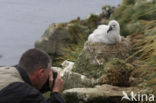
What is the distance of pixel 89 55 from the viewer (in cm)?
592

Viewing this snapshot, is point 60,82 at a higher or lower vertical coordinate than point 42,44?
higher

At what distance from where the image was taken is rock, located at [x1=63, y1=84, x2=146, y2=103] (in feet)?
13.8

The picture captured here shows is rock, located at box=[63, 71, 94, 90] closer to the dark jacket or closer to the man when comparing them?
the man

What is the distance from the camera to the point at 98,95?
427 centimetres

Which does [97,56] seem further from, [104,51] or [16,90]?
[16,90]

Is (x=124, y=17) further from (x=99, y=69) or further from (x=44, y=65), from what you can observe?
(x=44, y=65)

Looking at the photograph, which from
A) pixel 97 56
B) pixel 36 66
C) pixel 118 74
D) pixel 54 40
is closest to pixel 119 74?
pixel 118 74

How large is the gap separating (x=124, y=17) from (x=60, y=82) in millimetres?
5837

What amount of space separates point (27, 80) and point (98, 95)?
6.98ft

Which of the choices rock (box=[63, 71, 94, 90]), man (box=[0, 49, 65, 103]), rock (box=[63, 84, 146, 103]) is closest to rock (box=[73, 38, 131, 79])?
rock (box=[63, 71, 94, 90])

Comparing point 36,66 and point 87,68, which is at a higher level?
point 36,66

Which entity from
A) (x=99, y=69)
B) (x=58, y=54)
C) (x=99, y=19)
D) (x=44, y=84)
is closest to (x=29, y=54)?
(x=44, y=84)

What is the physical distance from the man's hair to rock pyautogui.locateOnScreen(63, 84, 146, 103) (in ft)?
6.54

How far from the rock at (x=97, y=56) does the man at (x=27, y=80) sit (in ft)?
10.8
